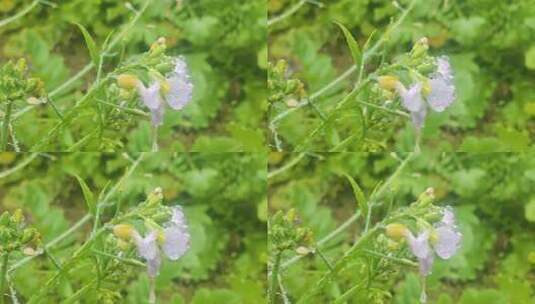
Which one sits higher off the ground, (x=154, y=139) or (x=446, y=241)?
(x=154, y=139)

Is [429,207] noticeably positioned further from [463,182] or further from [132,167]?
[132,167]

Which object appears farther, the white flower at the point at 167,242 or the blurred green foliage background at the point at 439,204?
the blurred green foliage background at the point at 439,204

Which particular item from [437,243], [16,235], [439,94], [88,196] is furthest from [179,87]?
[437,243]

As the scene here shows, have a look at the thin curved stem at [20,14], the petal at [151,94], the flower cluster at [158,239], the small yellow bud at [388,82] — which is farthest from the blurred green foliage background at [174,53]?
the small yellow bud at [388,82]

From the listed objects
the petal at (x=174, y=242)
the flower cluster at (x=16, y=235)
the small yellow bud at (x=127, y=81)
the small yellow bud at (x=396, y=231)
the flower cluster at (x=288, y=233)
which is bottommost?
the flower cluster at (x=288, y=233)

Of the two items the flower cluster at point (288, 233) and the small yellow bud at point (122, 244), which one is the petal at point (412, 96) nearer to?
the flower cluster at point (288, 233)

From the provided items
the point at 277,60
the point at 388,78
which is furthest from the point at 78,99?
the point at 388,78

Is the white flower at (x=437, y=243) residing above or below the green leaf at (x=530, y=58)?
below

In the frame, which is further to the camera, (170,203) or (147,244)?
(170,203)

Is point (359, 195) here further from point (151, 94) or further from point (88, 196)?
point (88, 196)
